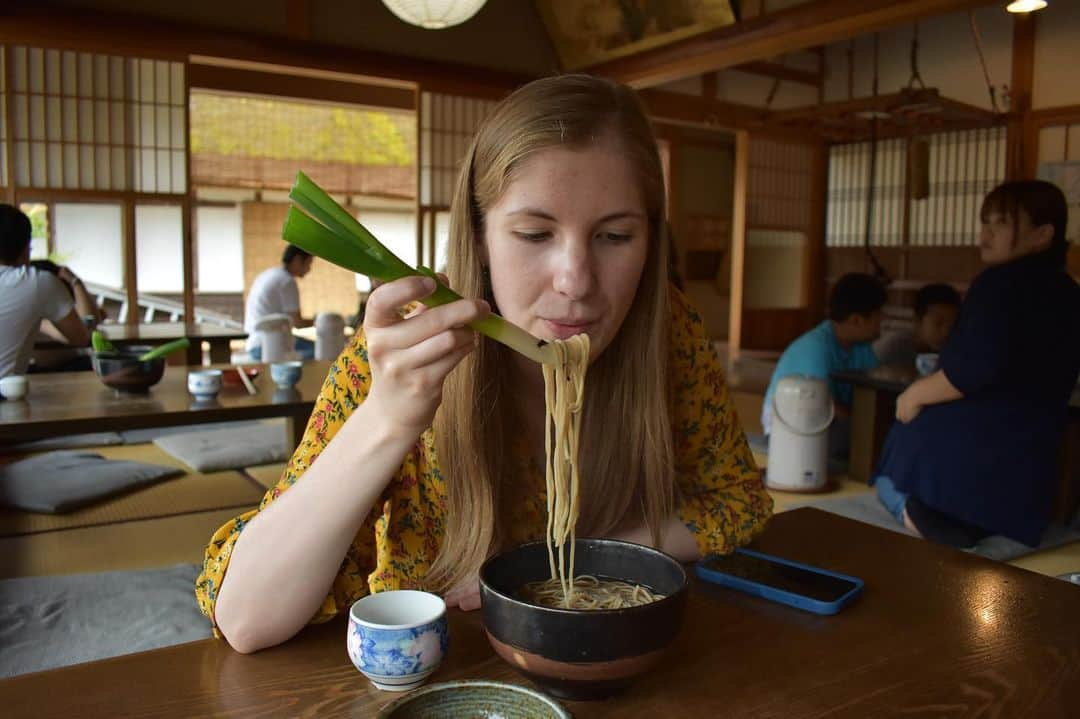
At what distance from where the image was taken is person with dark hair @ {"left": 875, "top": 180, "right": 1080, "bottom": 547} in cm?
300

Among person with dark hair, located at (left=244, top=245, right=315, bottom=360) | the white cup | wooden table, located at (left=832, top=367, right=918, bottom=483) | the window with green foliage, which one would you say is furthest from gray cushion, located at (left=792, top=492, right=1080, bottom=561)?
the window with green foliage

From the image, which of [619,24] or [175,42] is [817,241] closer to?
[619,24]

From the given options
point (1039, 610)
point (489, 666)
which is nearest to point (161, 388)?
point (489, 666)

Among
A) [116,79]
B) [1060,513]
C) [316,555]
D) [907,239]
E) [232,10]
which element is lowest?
[1060,513]

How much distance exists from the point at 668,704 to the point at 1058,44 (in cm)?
798

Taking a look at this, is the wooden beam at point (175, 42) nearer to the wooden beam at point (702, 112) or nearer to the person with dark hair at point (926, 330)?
the wooden beam at point (702, 112)

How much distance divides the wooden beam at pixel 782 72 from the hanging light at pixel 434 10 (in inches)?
180

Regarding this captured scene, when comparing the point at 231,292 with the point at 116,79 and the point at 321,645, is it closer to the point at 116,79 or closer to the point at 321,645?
the point at 116,79

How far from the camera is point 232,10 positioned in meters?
5.72

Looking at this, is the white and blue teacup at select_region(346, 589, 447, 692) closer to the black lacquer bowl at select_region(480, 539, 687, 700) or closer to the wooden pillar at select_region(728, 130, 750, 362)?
the black lacquer bowl at select_region(480, 539, 687, 700)

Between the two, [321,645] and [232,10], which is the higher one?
[232,10]

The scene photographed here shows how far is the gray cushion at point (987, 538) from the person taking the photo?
314cm

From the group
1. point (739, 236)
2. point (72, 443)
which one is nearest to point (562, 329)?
point (72, 443)

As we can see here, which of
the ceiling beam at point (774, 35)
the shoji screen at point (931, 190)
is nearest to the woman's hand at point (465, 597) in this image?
the ceiling beam at point (774, 35)
